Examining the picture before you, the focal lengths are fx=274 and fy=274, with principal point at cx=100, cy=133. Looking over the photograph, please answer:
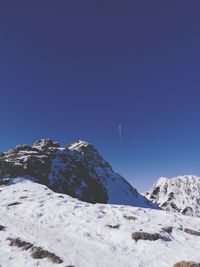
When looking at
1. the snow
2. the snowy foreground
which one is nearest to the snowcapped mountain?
the snowy foreground

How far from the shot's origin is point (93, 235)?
2234 cm

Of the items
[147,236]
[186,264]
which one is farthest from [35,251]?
[186,264]

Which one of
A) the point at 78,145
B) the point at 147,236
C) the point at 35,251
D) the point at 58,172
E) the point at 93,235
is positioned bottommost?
the point at 35,251

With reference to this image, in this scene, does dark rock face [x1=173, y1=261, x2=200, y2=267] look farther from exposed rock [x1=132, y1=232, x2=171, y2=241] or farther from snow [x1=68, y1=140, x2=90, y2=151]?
snow [x1=68, y1=140, x2=90, y2=151]

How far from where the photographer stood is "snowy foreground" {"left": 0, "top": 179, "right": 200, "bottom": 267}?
18141mm

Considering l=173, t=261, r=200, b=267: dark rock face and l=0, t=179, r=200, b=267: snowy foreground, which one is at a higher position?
l=0, t=179, r=200, b=267: snowy foreground

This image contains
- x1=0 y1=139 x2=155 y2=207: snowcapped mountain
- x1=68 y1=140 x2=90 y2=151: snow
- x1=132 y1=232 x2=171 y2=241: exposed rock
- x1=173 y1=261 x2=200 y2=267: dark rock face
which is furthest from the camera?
x1=68 y1=140 x2=90 y2=151: snow

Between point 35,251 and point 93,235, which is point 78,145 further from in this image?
point 35,251

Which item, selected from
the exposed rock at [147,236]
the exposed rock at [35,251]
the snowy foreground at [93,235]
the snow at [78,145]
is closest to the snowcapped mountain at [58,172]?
the snowy foreground at [93,235]

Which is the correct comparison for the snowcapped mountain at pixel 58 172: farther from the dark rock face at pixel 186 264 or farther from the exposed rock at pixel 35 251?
the dark rock face at pixel 186 264

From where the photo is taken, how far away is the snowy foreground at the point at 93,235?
18.1m

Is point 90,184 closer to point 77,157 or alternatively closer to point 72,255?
point 77,157

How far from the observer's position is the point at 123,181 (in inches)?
6033

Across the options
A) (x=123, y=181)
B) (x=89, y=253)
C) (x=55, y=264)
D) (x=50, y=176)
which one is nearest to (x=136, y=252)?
(x=89, y=253)
